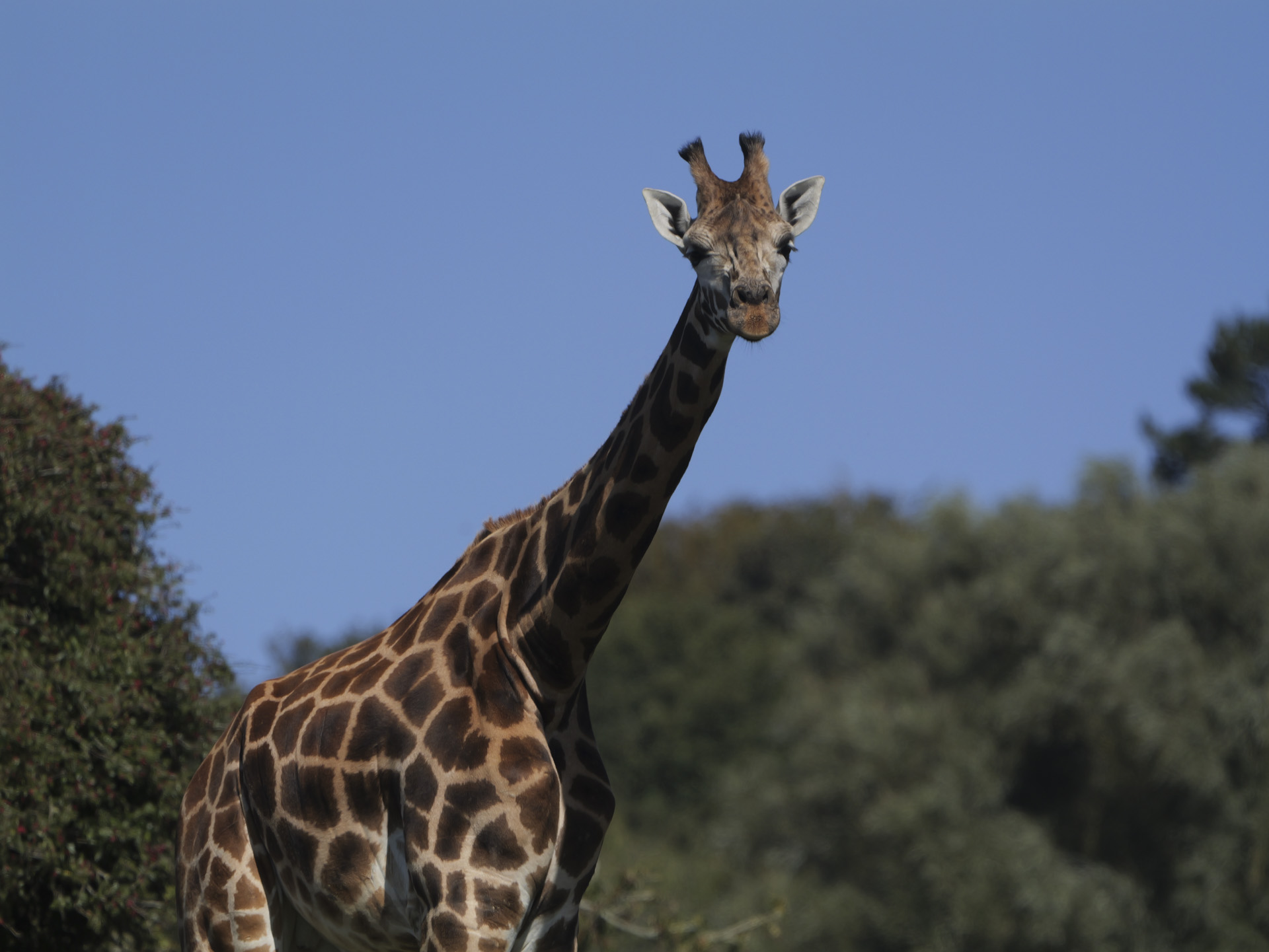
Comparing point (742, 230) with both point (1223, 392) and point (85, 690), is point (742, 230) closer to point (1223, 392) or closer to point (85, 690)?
point (85, 690)

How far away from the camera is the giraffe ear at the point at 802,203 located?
24.9 ft

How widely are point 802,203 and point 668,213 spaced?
0.65 metres

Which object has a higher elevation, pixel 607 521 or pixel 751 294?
pixel 751 294

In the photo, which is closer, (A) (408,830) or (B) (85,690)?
(A) (408,830)

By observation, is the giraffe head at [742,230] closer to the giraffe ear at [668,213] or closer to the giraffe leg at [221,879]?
the giraffe ear at [668,213]

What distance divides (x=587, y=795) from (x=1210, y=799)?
2425cm

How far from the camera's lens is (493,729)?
24.6 ft

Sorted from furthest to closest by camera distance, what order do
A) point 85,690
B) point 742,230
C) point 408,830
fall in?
1. point 85,690
2. point 408,830
3. point 742,230

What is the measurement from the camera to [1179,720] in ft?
96.9

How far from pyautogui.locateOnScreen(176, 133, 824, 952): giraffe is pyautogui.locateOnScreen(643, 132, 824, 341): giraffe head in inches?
0.4

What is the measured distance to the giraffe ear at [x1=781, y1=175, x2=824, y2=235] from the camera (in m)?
7.58

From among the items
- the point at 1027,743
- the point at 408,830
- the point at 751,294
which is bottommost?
the point at 408,830

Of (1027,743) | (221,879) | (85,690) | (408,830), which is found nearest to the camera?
(408,830)

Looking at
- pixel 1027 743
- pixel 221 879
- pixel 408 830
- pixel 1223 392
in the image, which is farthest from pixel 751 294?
pixel 1223 392
